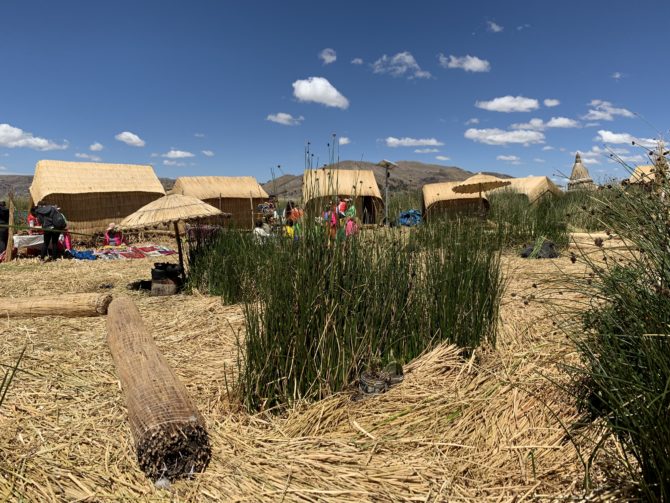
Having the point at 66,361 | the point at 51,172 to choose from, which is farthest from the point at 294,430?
the point at 51,172

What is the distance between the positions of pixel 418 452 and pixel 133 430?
4.51ft

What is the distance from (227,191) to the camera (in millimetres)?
16781

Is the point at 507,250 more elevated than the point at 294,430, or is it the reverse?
the point at 507,250

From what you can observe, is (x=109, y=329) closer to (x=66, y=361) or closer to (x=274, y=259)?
(x=66, y=361)

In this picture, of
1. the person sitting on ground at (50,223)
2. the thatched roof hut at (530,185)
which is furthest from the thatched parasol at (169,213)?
the thatched roof hut at (530,185)

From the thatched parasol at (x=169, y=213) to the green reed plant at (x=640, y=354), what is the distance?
4778 mm

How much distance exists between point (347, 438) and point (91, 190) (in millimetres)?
13507

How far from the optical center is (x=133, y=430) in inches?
92.0

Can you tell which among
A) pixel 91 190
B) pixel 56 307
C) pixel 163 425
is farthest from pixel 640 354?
pixel 91 190

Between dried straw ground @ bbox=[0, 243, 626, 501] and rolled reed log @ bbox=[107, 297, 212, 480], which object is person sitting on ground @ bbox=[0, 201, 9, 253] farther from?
rolled reed log @ bbox=[107, 297, 212, 480]

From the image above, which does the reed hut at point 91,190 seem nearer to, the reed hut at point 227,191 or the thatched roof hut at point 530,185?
the reed hut at point 227,191

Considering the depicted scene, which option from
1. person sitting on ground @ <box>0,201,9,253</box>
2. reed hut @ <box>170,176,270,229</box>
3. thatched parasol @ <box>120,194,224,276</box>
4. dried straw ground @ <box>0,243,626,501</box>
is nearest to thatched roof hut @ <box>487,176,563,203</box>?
reed hut @ <box>170,176,270,229</box>

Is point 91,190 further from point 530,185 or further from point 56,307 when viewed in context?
point 530,185

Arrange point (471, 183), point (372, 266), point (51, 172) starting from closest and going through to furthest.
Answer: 1. point (372, 266)
2. point (471, 183)
3. point (51, 172)
